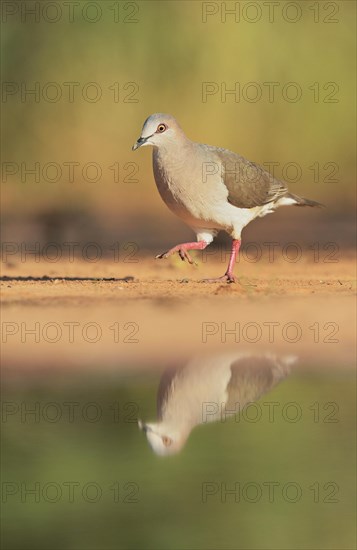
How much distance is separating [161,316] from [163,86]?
7118mm

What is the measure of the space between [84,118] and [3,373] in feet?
27.3

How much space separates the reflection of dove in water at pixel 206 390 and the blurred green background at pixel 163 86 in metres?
7.69

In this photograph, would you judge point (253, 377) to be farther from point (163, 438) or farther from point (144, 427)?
point (163, 438)

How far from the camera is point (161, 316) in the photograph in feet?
25.6

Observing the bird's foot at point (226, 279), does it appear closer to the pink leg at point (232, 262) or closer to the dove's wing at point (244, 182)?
the pink leg at point (232, 262)

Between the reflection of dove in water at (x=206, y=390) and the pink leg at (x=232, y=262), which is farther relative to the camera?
the pink leg at (x=232, y=262)

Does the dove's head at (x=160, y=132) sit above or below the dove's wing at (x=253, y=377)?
above

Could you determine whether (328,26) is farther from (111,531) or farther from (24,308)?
(111,531)

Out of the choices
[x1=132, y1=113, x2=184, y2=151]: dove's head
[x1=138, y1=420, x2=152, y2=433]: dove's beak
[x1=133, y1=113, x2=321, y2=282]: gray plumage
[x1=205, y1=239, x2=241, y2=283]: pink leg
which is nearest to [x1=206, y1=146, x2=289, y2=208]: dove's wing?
[x1=133, y1=113, x2=321, y2=282]: gray plumage

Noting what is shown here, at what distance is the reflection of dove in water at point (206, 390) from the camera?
5.36 metres

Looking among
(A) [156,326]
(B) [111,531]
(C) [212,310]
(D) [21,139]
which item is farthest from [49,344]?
(D) [21,139]

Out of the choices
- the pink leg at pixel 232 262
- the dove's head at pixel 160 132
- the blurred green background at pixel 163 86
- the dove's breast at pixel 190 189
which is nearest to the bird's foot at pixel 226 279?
the pink leg at pixel 232 262

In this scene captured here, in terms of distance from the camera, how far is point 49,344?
23.5 feet

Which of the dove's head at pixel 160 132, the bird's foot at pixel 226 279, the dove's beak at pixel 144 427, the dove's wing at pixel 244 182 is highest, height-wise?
the dove's head at pixel 160 132
